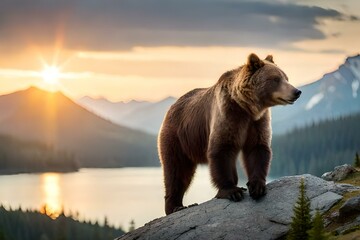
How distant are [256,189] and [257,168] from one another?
0.39 metres

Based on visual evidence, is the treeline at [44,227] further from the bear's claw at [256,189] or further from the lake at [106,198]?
the bear's claw at [256,189]

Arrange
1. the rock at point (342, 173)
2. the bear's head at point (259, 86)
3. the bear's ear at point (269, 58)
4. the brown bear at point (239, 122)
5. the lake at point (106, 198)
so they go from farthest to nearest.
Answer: the lake at point (106, 198) < the rock at point (342, 173) < the bear's ear at point (269, 58) < the brown bear at point (239, 122) < the bear's head at point (259, 86)

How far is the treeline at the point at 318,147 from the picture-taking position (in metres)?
166

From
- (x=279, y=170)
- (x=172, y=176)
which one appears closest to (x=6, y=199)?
(x=279, y=170)

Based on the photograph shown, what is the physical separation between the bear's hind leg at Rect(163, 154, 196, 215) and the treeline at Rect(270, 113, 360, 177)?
150 metres

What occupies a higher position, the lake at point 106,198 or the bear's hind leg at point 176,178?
the lake at point 106,198

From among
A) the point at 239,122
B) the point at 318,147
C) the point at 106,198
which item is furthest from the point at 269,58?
the point at 318,147

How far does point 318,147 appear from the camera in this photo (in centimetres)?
17175

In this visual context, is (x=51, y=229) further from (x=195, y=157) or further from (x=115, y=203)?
(x=195, y=157)

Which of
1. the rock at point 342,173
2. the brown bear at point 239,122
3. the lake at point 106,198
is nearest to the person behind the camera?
the brown bear at point 239,122

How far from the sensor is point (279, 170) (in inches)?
7259

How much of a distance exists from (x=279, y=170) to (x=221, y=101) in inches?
6865

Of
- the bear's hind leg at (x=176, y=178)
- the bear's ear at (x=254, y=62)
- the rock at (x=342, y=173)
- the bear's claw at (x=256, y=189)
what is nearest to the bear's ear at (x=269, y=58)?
the bear's ear at (x=254, y=62)

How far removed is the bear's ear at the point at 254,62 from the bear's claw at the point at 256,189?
6.97 ft
